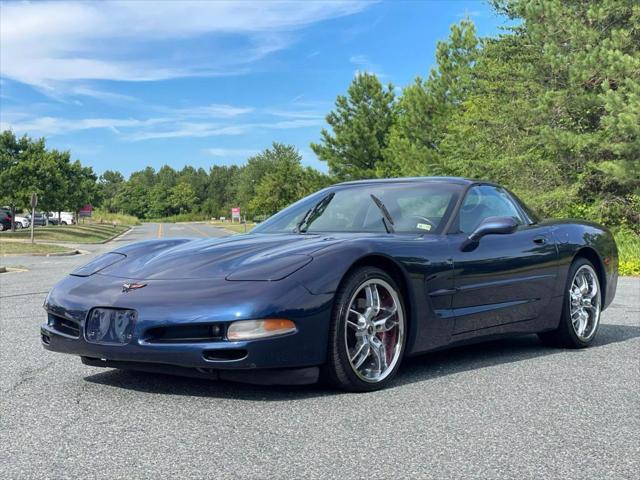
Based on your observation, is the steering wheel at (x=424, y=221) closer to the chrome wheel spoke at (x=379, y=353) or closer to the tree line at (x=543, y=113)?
the chrome wheel spoke at (x=379, y=353)

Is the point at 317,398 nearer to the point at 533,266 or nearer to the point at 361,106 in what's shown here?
the point at 533,266

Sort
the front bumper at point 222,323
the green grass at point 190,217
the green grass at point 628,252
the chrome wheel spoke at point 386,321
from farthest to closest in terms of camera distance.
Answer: the green grass at point 190,217
the green grass at point 628,252
the chrome wheel spoke at point 386,321
the front bumper at point 222,323

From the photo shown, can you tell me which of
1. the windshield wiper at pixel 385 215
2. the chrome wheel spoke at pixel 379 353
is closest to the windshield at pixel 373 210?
the windshield wiper at pixel 385 215

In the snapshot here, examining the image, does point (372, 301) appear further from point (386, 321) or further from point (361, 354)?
point (361, 354)

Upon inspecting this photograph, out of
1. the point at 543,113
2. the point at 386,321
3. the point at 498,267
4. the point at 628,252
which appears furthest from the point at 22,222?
the point at 386,321

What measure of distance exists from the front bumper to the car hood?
0.37 feet

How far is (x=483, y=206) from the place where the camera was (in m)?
5.47

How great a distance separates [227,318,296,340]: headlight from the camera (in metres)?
3.69

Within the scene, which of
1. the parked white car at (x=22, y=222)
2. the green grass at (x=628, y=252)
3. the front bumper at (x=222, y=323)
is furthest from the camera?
the parked white car at (x=22, y=222)

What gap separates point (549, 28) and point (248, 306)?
71.2ft

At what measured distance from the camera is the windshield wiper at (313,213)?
5.16 metres

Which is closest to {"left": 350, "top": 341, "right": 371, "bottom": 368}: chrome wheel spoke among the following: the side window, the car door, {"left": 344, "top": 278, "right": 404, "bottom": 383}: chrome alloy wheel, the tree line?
{"left": 344, "top": 278, "right": 404, "bottom": 383}: chrome alloy wheel

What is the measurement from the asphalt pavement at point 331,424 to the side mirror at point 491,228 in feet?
2.75

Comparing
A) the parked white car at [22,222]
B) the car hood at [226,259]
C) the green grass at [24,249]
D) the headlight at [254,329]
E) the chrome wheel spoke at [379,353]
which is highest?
the car hood at [226,259]
